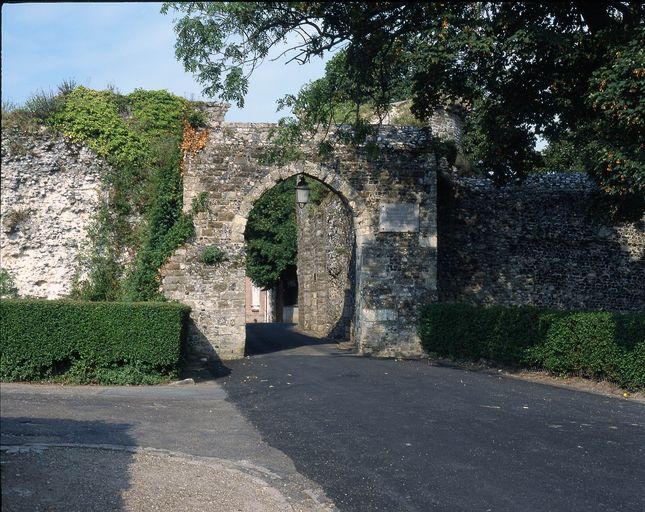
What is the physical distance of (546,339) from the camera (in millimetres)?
Result: 14336

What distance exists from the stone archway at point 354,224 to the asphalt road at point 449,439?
12.3 feet

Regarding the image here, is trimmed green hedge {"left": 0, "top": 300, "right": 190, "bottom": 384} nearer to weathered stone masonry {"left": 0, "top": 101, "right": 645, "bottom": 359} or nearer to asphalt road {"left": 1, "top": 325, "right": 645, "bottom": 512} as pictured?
asphalt road {"left": 1, "top": 325, "right": 645, "bottom": 512}

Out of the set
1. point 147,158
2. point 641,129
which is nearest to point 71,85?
point 147,158

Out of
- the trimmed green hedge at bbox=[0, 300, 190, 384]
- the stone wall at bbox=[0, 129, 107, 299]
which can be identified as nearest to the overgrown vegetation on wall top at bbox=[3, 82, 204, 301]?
the stone wall at bbox=[0, 129, 107, 299]

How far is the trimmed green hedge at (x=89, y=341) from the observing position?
498 inches

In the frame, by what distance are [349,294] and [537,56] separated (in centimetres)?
1296

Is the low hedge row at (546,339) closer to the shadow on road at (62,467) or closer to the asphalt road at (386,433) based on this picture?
the asphalt road at (386,433)

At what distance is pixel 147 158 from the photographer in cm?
1859

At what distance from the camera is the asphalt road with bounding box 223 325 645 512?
6016 mm

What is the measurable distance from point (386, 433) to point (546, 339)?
6.60 metres

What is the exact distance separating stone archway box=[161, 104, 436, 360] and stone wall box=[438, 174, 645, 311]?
8.93 ft

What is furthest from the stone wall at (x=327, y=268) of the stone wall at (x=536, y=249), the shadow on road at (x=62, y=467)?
the shadow on road at (x=62, y=467)

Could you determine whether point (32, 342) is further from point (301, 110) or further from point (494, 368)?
point (494, 368)

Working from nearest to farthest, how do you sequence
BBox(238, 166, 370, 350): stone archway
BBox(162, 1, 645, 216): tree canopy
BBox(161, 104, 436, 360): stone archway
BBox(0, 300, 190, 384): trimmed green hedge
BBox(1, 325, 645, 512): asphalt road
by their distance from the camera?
BBox(1, 325, 645, 512): asphalt road → BBox(162, 1, 645, 216): tree canopy → BBox(0, 300, 190, 384): trimmed green hedge → BBox(161, 104, 436, 360): stone archway → BBox(238, 166, 370, 350): stone archway
